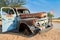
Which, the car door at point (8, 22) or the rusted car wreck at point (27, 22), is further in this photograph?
the car door at point (8, 22)

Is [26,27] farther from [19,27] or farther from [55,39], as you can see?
[55,39]

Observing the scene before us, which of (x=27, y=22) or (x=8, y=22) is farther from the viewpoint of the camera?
(x=8, y=22)

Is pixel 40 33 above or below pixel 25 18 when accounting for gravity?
below

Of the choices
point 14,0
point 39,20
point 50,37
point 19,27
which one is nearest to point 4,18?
point 19,27

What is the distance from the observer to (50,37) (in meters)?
11.2

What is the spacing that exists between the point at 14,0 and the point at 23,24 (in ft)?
A: 60.6

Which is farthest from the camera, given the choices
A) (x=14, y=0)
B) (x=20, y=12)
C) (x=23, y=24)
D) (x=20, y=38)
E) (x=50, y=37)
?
(x=14, y=0)

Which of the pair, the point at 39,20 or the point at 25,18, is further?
the point at 25,18

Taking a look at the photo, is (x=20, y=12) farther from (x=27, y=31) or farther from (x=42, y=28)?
(x=42, y=28)

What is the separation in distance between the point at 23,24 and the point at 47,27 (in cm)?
160

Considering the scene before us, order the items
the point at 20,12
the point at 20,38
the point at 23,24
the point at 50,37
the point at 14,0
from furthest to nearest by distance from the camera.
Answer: the point at 14,0 → the point at 20,12 → the point at 23,24 → the point at 50,37 → the point at 20,38

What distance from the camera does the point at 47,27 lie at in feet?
40.1

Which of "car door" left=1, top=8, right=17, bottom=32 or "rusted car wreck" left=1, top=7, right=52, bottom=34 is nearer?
"rusted car wreck" left=1, top=7, right=52, bottom=34

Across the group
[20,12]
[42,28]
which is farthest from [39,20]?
[20,12]
